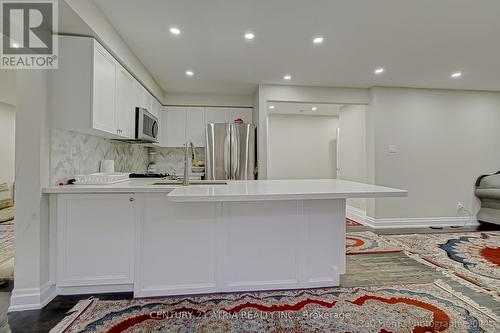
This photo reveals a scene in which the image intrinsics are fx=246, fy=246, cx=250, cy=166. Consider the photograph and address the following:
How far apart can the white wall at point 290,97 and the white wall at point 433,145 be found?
342 millimetres

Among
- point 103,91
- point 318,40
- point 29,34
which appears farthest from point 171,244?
point 318,40

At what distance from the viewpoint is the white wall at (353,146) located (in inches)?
181

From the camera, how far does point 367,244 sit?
332 cm

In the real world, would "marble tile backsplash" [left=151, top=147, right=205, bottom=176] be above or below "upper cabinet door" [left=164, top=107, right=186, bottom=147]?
below

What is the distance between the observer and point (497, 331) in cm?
162

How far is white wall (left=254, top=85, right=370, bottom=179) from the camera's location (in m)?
4.14

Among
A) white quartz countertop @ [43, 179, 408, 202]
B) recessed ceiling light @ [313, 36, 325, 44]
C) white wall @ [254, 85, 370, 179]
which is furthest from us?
white wall @ [254, 85, 370, 179]

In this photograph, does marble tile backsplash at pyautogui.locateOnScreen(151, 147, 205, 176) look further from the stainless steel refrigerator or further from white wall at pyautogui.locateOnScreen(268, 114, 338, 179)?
white wall at pyautogui.locateOnScreen(268, 114, 338, 179)

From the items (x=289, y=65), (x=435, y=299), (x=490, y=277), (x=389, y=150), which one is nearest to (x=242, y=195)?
(x=435, y=299)

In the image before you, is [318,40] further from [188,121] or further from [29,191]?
[29,191]

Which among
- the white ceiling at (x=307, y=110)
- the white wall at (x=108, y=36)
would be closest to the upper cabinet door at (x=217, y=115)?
the white wall at (x=108, y=36)

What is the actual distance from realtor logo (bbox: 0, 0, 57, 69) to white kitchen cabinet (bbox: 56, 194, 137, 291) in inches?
42.8

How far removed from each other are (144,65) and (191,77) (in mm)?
720

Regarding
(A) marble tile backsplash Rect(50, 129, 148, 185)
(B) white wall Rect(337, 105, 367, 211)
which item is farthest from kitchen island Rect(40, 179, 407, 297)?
(B) white wall Rect(337, 105, 367, 211)
